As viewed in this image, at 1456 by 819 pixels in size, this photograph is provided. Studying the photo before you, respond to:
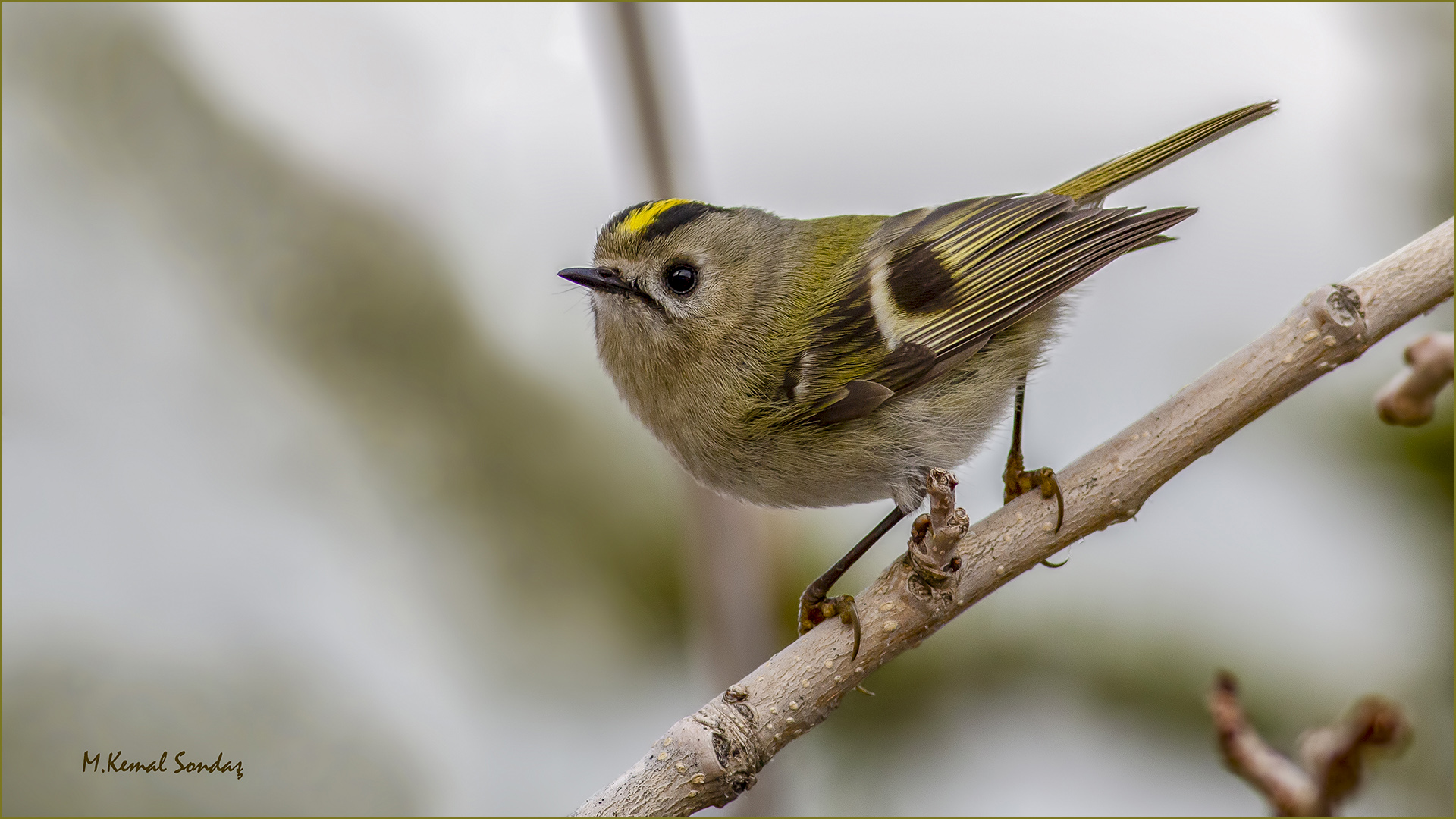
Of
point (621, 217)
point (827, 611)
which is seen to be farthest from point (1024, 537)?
point (621, 217)

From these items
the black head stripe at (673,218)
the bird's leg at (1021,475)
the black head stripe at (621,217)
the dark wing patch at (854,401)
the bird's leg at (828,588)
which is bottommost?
the bird's leg at (828,588)

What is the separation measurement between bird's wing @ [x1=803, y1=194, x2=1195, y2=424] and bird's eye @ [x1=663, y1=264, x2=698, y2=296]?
0.74 ft

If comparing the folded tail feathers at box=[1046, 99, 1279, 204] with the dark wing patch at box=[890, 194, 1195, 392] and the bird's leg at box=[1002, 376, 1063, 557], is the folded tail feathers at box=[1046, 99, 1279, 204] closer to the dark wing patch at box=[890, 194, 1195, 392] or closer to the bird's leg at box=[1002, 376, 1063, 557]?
the dark wing patch at box=[890, 194, 1195, 392]

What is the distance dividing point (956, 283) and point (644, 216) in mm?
498

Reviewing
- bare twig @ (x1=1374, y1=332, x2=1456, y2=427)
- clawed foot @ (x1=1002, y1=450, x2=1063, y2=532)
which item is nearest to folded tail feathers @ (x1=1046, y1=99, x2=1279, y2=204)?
clawed foot @ (x1=1002, y1=450, x2=1063, y2=532)

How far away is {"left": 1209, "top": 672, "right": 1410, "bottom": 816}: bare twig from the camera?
2.41ft

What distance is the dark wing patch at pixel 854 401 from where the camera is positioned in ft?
4.78

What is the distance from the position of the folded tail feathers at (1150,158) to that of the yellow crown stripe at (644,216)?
0.64 m

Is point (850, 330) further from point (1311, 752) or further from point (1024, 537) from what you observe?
point (1311, 752)

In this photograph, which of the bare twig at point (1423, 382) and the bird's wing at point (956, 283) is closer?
the bare twig at point (1423, 382)

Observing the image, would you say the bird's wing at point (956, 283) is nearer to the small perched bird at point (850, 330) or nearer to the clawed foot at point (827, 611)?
the small perched bird at point (850, 330)

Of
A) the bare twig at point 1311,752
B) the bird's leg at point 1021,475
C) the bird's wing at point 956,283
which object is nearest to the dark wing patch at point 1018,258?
the bird's wing at point 956,283

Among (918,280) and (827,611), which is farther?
(918,280)

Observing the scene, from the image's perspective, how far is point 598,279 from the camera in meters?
1.53
